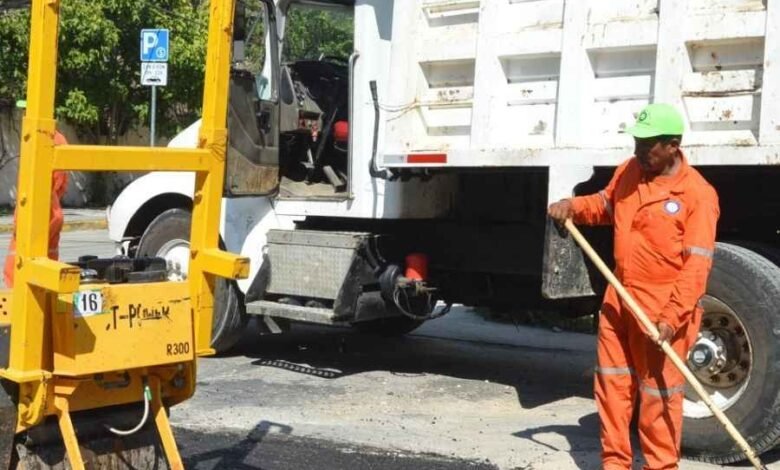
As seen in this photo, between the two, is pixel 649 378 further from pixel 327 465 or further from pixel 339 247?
pixel 339 247

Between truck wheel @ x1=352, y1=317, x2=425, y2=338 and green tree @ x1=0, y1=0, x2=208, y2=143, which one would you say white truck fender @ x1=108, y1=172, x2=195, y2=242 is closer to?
truck wheel @ x1=352, y1=317, x2=425, y2=338

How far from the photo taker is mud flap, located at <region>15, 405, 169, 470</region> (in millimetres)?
3988

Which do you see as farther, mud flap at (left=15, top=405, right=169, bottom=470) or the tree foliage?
the tree foliage

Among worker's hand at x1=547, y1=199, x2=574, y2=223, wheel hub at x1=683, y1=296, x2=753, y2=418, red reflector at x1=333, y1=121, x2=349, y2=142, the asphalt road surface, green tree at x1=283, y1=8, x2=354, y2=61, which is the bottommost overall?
the asphalt road surface

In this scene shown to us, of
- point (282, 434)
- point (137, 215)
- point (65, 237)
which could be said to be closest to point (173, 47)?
point (65, 237)

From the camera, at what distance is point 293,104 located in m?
8.02

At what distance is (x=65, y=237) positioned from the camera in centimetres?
1814

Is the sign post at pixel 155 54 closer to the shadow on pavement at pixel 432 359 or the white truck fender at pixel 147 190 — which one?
the white truck fender at pixel 147 190

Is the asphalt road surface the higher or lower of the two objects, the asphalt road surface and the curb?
the lower

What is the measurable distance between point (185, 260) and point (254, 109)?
4.64 feet

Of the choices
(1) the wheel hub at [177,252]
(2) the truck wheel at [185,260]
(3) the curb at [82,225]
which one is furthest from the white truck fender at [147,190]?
(3) the curb at [82,225]

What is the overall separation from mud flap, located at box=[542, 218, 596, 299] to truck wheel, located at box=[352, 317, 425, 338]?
3092 mm

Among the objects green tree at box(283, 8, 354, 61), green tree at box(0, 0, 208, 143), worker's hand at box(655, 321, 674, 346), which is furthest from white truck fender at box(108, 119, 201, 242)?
green tree at box(0, 0, 208, 143)

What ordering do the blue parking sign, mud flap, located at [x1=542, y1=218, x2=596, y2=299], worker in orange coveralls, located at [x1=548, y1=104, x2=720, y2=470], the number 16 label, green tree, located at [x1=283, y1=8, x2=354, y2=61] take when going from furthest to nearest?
the blue parking sign → green tree, located at [x1=283, y1=8, x2=354, y2=61] → mud flap, located at [x1=542, y1=218, x2=596, y2=299] → worker in orange coveralls, located at [x1=548, y1=104, x2=720, y2=470] → the number 16 label
